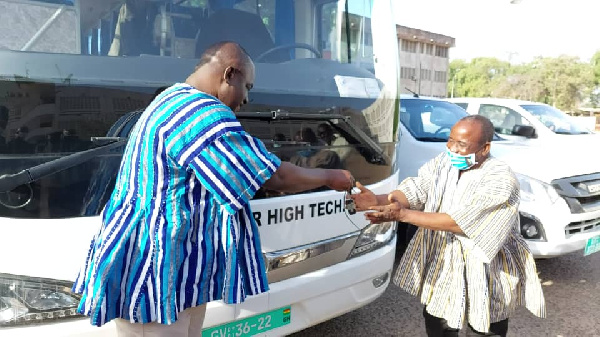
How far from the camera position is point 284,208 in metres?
2.46

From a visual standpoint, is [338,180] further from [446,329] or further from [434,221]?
[446,329]

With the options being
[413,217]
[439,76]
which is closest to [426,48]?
[439,76]

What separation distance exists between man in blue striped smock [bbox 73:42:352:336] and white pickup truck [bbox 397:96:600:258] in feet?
8.27

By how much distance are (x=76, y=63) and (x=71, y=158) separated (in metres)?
0.43

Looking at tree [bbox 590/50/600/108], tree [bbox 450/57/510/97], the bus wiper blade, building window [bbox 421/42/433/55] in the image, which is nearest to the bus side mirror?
the bus wiper blade

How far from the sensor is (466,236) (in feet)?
7.66

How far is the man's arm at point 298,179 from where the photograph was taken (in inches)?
68.2

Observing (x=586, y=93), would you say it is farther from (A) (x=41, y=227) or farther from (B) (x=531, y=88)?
Result: (A) (x=41, y=227)

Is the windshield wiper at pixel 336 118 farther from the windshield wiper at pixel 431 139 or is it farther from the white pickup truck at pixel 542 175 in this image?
the windshield wiper at pixel 431 139

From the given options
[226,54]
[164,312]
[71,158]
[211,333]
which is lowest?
[211,333]

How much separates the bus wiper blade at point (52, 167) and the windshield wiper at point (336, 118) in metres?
0.59

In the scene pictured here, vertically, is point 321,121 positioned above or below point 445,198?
above

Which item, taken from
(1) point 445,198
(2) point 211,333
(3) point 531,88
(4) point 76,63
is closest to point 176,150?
(4) point 76,63

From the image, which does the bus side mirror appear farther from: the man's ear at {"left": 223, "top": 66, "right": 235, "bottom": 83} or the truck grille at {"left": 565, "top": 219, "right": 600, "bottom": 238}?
the man's ear at {"left": 223, "top": 66, "right": 235, "bottom": 83}
